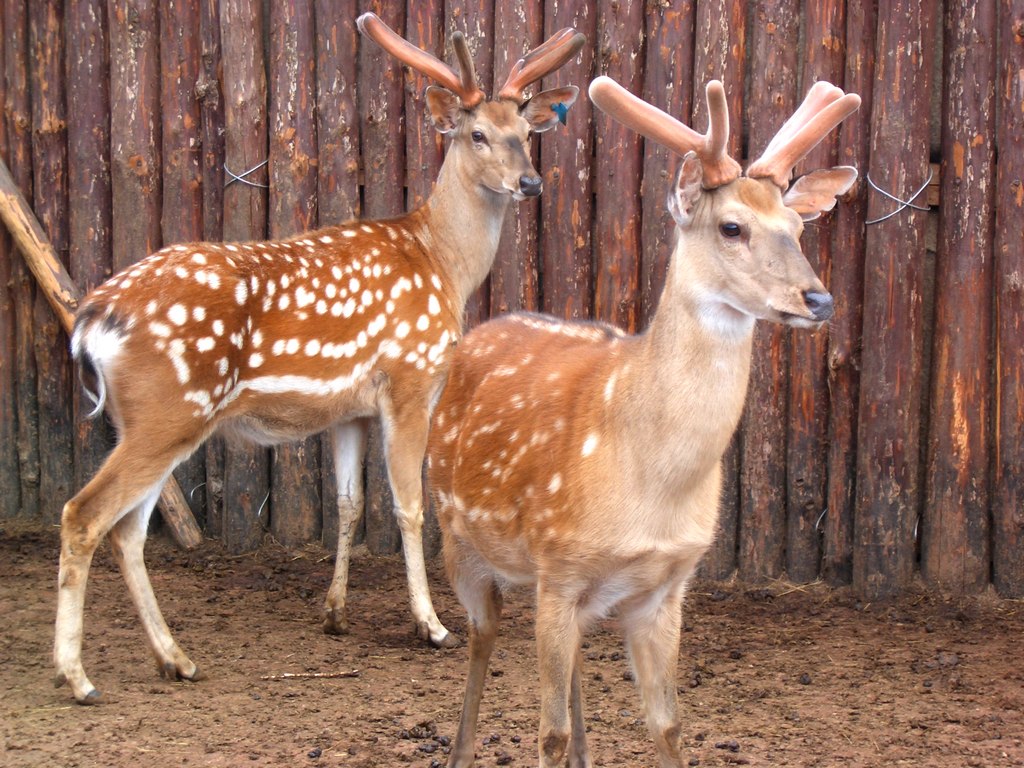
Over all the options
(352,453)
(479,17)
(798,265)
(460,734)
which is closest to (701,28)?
(479,17)

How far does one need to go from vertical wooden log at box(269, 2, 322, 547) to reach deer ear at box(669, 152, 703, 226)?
367 centimetres

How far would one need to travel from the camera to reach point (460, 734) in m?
4.68

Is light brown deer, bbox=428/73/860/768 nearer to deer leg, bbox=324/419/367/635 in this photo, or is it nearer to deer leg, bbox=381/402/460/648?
deer leg, bbox=381/402/460/648

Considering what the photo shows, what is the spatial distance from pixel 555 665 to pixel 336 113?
157 inches

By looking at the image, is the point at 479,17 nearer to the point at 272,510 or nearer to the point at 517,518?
the point at 272,510

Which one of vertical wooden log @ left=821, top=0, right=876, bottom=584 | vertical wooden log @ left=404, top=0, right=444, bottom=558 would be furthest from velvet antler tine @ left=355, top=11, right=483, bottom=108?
vertical wooden log @ left=821, top=0, right=876, bottom=584

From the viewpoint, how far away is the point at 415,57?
6547mm

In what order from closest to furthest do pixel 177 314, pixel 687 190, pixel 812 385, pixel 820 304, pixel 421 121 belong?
pixel 820 304, pixel 687 190, pixel 177 314, pixel 812 385, pixel 421 121

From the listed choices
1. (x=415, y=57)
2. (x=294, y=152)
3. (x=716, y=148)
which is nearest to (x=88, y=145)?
(x=294, y=152)

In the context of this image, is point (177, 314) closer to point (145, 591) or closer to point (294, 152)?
point (145, 591)

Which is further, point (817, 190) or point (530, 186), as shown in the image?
point (530, 186)

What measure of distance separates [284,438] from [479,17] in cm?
237

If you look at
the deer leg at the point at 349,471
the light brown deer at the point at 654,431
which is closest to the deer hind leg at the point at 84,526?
the deer leg at the point at 349,471

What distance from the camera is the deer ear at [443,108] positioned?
21.7 ft
